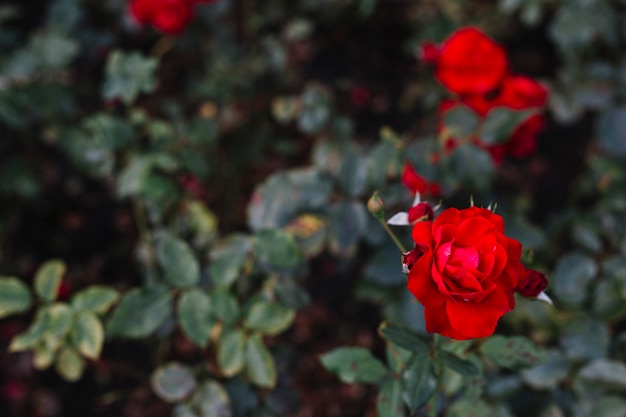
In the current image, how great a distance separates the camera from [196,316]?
1038 mm

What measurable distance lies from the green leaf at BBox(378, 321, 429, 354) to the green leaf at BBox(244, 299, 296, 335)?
10.6 inches

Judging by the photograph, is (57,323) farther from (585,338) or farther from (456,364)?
(585,338)

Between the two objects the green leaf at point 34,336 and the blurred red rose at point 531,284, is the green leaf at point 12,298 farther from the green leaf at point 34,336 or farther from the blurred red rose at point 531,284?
the blurred red rose at point 531,284

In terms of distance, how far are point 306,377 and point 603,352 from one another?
0.90 m

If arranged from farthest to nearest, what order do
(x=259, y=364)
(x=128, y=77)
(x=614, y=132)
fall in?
(x=614, y=132) < (x=128, y=77) < (x=259, y=364)

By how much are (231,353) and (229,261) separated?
168 mm

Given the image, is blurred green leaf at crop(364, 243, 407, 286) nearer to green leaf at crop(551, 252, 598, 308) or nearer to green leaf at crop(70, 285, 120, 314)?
green leaf at crop(551, 252, 598, 308)

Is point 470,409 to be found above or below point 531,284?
below

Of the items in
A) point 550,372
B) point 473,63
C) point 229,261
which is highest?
point 473,63

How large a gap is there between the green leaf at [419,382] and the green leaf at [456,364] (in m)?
0.02

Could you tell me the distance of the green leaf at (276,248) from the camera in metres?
1.06

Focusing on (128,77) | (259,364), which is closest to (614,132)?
(259,364)

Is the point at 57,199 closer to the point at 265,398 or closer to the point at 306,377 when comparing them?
the point at 306,377

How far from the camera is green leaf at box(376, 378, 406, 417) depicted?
86 centimetres
